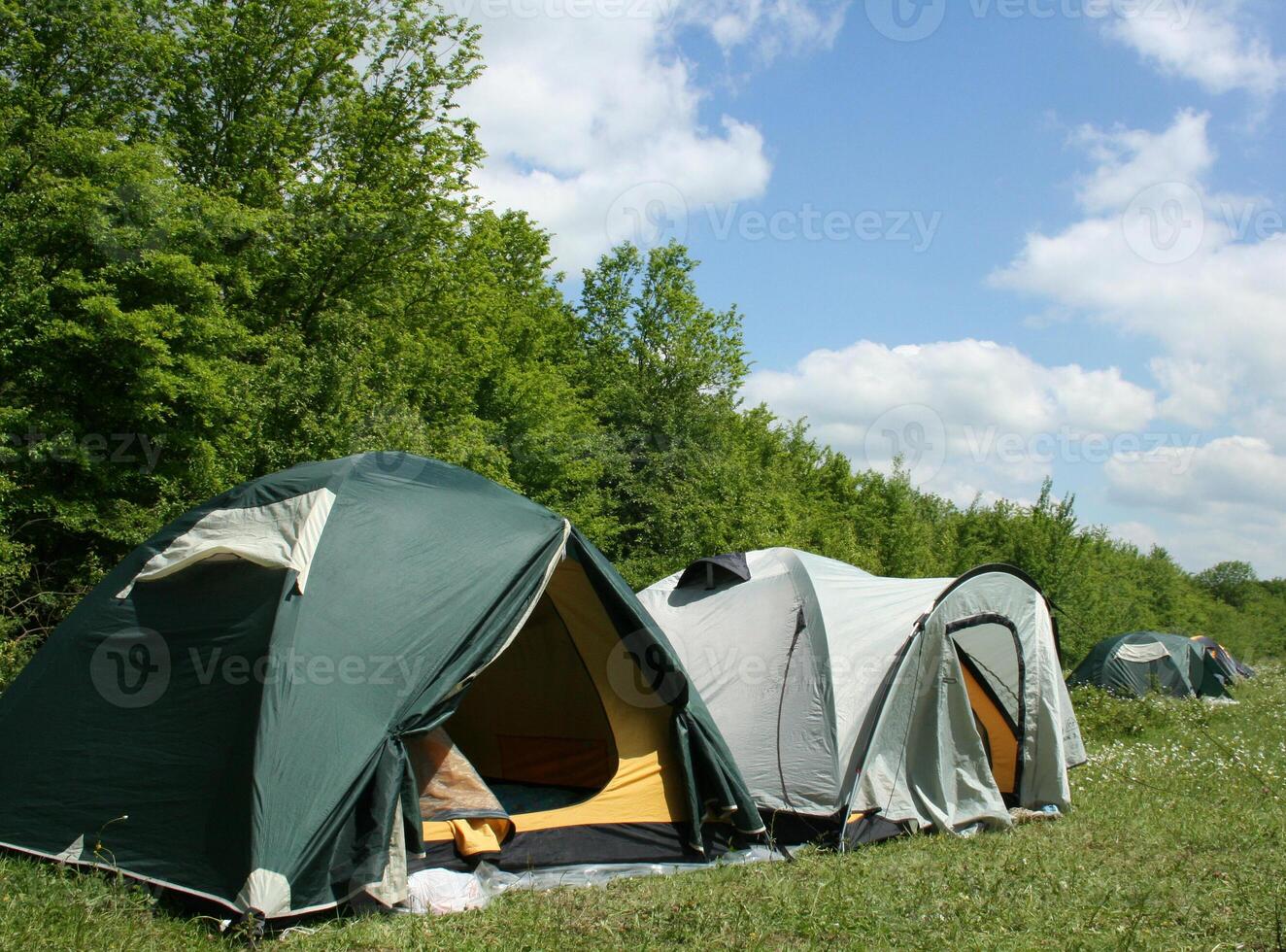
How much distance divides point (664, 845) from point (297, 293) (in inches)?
491

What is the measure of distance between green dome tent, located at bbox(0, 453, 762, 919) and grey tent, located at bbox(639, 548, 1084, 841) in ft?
2.57

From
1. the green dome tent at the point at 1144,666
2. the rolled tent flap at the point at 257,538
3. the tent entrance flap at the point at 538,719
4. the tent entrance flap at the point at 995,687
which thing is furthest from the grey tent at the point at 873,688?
the green dome tent at the point at 1144,666

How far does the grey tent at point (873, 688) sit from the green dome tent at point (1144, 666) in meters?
13.8

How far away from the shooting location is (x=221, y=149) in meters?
15.6

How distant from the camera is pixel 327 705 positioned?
16.3 feet

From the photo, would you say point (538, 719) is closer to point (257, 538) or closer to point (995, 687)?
point (257, 538)

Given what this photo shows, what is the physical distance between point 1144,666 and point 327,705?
20922 millimetres

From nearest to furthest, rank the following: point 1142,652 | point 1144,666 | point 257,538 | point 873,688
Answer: point 257,538
point 873,688
point 1144,666
point 1142,652

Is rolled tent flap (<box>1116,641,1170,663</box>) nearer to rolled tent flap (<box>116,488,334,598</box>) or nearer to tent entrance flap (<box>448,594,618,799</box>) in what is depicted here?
tent entrance flap (<box>448,594,618,799</box>)

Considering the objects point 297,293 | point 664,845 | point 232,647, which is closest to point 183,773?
point 232,647

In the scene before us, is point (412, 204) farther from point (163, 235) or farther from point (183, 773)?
point (183, 773)

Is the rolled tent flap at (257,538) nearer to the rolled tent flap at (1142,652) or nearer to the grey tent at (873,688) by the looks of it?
the grey tent at (873,688)

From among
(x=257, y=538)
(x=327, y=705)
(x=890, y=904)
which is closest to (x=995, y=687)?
(x=890, y=904)

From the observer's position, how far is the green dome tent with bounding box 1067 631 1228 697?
20875 millimetres
